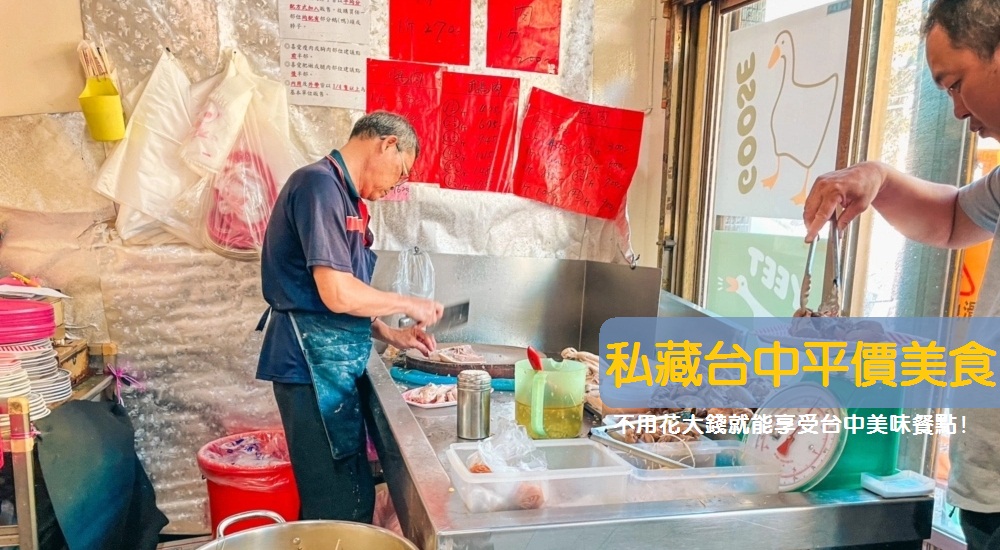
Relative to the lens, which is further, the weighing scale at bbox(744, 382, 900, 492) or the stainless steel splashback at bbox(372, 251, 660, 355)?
the stainless steel splashback at bbox(372, 251, 660, 355)

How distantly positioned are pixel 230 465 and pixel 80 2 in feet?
5.99

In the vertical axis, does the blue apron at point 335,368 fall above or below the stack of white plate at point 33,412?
above

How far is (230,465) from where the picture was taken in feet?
7.76

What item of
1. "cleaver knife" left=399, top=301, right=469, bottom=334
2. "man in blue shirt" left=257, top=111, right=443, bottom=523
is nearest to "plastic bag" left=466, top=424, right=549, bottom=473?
"man in blue shirt" left=257, top=111, right=443, bottom=523

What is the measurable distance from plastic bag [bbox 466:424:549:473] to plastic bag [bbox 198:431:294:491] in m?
1.56

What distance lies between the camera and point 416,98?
2744 mm

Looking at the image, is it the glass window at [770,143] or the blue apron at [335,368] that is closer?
the blue apron at [335,368]

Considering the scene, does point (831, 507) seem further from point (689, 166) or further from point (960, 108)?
point (689, 166)

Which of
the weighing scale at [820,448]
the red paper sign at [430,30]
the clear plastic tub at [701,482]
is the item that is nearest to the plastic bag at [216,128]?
the red paper sign at [430,30]

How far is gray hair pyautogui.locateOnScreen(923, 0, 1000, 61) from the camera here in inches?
38.9

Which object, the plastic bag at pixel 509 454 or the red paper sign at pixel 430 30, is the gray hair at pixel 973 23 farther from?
the red paper sign at pixel 430 30

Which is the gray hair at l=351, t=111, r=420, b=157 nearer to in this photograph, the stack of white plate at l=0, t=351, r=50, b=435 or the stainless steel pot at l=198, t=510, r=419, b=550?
the stainless steel pot at l=198, t=510, r=419, b=550

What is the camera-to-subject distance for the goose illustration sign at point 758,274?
214 cm

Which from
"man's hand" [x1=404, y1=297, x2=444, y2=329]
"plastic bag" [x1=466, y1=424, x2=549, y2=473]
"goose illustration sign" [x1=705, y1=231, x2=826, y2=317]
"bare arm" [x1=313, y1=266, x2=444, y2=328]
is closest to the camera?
"plastic bag" [x1=466, y1=424, x2=549, y2=473]
